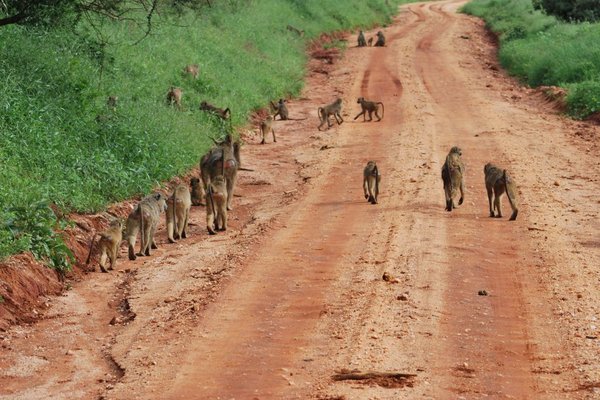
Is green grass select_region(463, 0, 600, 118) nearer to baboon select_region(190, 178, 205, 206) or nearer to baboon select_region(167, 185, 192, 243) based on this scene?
baboon select_region(190, 178, 205, 206)

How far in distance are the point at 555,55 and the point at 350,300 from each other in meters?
21.3

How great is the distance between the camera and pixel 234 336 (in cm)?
1014

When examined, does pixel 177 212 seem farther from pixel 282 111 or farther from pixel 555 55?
pixel 555 55

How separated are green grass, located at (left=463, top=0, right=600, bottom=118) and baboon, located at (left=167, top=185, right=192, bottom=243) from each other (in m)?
13.0

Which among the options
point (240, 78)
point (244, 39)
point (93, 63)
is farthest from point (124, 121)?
point (244, 39)

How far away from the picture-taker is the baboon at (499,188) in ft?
50.5

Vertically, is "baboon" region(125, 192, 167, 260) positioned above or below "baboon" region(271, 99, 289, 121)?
below

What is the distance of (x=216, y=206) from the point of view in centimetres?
1538

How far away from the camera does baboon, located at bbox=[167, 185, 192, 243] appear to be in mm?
14766

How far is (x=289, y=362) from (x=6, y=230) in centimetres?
453

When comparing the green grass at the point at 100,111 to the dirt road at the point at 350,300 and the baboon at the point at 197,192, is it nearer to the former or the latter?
the baboon at the point at 197,192

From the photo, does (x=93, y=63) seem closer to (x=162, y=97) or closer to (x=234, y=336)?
(x=162, y=97)

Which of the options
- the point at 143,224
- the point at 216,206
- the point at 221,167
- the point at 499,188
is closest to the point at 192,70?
the point at 221,167

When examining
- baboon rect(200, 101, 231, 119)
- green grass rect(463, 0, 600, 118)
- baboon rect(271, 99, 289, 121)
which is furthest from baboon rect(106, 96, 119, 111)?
green grass rect(463, 0, 600, 118)
